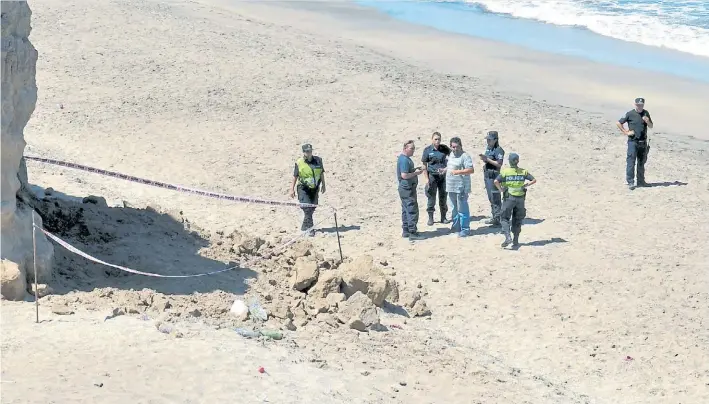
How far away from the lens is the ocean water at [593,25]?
108 ft

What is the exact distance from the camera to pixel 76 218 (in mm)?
14094

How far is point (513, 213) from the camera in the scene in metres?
Result: 15.8

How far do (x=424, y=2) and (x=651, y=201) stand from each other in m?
24.1

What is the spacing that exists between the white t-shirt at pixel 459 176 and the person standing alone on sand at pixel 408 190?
46 centimetres

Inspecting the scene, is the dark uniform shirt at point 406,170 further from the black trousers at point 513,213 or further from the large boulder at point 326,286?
the large boulder at point 326,286

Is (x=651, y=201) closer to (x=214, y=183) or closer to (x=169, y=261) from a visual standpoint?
(x=214, y=183)

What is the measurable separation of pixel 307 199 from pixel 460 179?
2313 millimetres

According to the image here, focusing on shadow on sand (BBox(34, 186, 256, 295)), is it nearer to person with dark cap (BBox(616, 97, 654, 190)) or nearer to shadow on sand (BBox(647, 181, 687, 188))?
person with dark cap (BBox(616, 97, 654, 190))

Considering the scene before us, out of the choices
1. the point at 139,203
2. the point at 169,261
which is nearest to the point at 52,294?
the point at 169,261

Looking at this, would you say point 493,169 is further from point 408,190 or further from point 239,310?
point 239,310

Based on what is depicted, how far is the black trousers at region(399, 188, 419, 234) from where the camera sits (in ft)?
54.0

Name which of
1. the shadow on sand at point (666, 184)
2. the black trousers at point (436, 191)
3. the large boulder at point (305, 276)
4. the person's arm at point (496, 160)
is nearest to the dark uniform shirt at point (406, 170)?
the black trousers at point (436, 191)

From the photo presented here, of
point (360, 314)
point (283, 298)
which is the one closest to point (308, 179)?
point (283, 298)

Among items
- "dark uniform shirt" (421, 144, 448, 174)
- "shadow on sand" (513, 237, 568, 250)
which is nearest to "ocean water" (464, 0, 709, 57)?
"shadow on sand" (513, 237, 568, 250)
